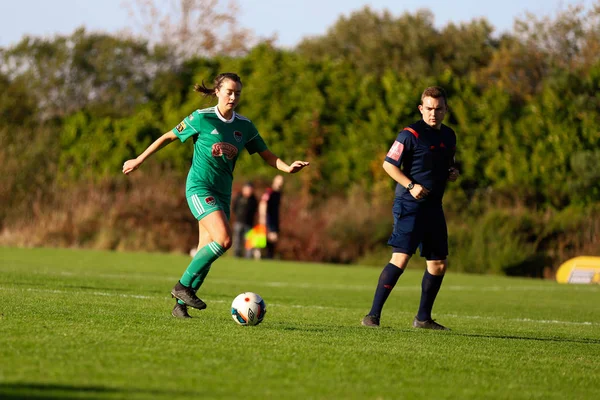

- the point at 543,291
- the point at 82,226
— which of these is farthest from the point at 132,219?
the point at 543,291

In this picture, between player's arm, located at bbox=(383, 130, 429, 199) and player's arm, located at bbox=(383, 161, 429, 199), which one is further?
player's arm, located at bbox=(383, 130, 429, 199)

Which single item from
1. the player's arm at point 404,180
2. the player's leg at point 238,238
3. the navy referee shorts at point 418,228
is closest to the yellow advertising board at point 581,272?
the player's leg at point 238,238

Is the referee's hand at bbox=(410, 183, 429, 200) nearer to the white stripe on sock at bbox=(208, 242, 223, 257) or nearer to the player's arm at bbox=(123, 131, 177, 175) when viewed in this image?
the white stripe on sock at bbox=(208, 242, 223, 257)

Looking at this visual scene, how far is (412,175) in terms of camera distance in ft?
31.0

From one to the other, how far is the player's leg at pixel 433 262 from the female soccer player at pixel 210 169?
52.8 inches

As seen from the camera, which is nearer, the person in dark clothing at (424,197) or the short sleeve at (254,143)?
the person in dark clothing at (424,197)

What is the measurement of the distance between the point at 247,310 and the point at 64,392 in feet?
11.4

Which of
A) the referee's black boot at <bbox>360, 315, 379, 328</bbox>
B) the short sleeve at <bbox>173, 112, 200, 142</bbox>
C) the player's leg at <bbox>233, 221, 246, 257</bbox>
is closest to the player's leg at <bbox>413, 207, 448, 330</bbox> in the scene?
the referee's black boot at <bbox>360, 315, 379, 328</bbox>

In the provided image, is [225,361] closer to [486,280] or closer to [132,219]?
[486,280]

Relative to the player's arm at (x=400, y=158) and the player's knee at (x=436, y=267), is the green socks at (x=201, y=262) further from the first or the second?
the player's knee at (x=436, y=267)

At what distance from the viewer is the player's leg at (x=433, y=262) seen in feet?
31.0

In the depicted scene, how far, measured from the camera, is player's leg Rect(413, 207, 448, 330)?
9.46 metres

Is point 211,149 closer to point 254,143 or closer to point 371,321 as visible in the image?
point 254,143

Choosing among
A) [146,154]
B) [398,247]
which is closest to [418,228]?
[398,247]
